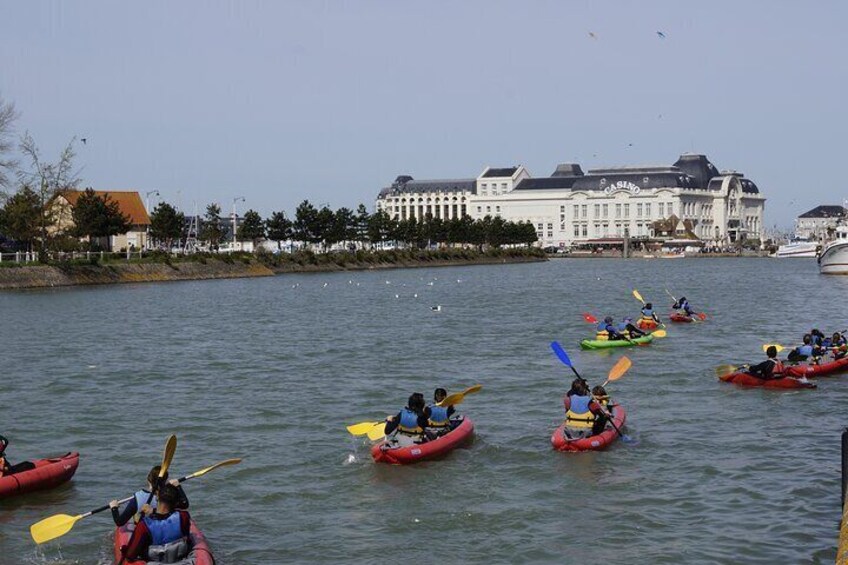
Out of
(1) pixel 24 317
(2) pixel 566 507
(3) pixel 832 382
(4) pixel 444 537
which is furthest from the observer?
(1) pixel 24 317

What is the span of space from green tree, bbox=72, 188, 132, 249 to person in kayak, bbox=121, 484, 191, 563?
71831mm

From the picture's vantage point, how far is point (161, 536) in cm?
1373

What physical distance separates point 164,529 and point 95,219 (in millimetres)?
76059

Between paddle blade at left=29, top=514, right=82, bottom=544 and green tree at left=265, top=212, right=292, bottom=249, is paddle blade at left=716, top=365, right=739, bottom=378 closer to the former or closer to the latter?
paddle blade at left=29, top=514, right=82, bottom=544

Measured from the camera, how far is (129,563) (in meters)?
13.8

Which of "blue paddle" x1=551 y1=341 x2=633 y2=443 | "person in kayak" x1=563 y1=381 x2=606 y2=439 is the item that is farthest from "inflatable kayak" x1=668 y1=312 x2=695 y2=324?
"person in kayak" x1=563 y1=381 x2=606 y2=439

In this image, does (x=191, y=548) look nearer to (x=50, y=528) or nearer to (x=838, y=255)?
(x=50, y=528)

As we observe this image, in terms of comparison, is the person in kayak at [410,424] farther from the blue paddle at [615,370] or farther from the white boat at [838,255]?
the white boat at [838,255]

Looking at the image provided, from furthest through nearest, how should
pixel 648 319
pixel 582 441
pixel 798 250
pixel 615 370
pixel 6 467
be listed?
1. pixel 798 250
2. pixel 648 319
3. pixel 615 370
4. pixel 582 441
5. pixel 6 467

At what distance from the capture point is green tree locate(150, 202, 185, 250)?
103125 mm

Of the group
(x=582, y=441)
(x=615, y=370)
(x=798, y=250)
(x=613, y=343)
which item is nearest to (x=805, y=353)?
(x=615, y=370)

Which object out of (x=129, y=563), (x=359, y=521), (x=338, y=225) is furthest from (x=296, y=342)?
(x=338, y=225)

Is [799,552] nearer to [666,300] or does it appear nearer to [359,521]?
[359,521]

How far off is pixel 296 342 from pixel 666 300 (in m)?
32.3
